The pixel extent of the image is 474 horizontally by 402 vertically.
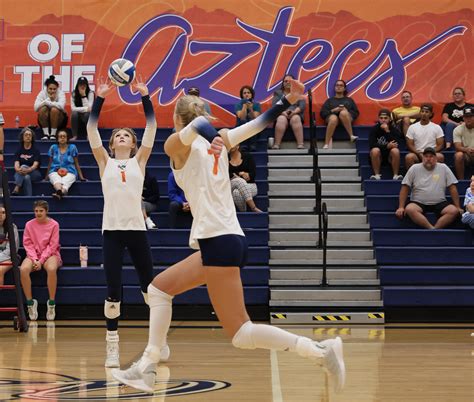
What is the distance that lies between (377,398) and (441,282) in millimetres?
7003

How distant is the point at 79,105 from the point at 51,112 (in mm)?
487

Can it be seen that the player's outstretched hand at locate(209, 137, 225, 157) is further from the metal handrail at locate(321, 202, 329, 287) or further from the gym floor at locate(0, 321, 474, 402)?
the metal handrail at locate(321, 202, 329, 287)

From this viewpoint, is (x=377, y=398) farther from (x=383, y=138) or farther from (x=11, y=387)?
(x=383, y=138)

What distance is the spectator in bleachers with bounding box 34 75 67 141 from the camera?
16.1 meters

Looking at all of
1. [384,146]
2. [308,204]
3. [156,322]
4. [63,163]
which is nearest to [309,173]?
[308,204]

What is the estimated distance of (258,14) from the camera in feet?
57.4

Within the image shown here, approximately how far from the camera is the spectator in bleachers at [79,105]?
16.0 metres

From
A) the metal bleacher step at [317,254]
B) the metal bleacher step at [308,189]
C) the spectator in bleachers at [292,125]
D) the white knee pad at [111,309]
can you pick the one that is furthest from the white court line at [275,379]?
the spectator in bleachers at [292,125]

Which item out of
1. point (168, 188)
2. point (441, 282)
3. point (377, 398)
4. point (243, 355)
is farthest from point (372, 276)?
point (377, 398)

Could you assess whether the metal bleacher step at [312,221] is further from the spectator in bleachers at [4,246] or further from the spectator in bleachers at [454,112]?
the spectator in bleachers at [4,246]

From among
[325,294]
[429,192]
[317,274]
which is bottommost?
[325,294]

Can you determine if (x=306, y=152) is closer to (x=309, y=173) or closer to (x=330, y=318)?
(x=309, y=173)

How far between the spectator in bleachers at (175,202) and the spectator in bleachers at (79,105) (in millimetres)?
2919

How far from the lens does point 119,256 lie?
7.85m
